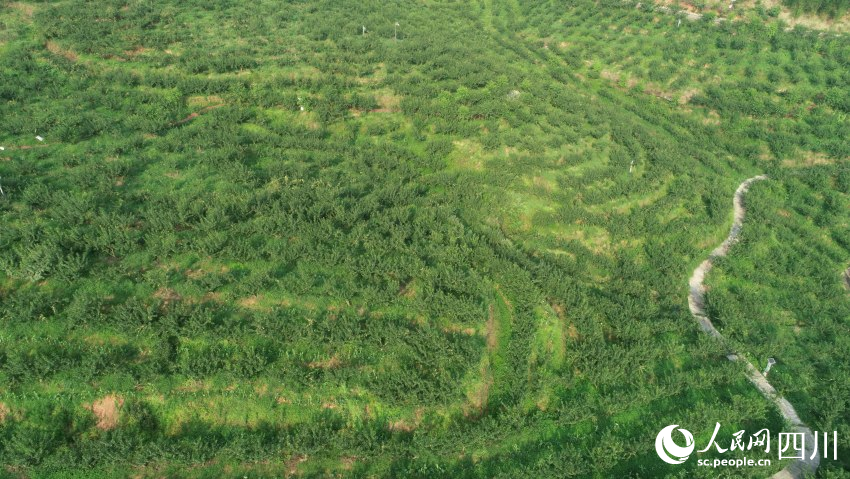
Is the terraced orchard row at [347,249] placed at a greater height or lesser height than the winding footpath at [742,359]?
greater

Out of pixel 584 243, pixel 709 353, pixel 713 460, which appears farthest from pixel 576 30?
pixel 713 460

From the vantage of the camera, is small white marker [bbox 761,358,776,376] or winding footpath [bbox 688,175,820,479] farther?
small white marker [bbox 761,358,776,376]

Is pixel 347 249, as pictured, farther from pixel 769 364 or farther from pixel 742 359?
pixel 769 364

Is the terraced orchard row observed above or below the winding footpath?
above

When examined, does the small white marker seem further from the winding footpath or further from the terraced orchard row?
the terraced orchard row

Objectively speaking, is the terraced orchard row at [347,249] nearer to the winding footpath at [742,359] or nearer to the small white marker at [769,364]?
the winding footpath at [742,359]

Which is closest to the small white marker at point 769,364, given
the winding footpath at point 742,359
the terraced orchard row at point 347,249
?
the winding footpath at point 742,359

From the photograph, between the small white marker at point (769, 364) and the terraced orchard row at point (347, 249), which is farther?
the small white marker at point (769, 364)

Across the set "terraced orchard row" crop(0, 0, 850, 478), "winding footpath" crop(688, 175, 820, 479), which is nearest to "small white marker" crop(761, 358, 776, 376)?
"winding footpath" crop(688, 175, 820, 479)
